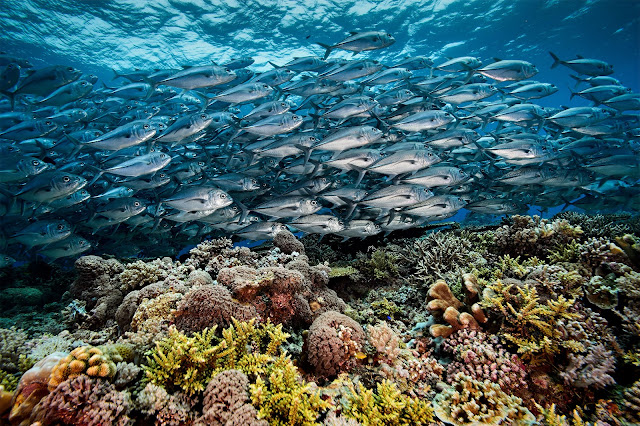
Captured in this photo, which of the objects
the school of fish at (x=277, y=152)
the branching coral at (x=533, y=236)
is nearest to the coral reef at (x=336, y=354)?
the branching coral at (x=533, y=236)

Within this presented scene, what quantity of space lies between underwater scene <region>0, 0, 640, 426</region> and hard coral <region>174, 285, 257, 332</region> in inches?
0.9

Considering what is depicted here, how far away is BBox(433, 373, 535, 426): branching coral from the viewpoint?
2.36 m

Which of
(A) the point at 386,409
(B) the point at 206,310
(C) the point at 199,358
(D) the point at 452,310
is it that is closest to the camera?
(C) the point at 199,358

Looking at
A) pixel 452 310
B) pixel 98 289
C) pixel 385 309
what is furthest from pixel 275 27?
pixel 452 310

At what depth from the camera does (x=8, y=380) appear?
2293mm

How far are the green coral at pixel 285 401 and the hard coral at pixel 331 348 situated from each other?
46cm

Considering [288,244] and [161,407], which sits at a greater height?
[161,407]

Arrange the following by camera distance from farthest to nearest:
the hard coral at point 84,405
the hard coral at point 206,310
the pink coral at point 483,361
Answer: the hard coral at point 206,310 → the pink coral at point 483,361 → the hard coral at point 84,405

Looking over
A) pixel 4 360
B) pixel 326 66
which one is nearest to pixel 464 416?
pixel 4 360

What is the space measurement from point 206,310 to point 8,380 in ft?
5.19

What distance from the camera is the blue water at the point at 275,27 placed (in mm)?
16078

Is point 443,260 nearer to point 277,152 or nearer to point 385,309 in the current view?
point 385,309

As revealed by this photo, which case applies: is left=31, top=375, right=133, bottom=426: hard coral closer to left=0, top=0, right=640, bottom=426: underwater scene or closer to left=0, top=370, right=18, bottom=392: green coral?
left=0, top=0, right=640, bottom=426: underwater scene

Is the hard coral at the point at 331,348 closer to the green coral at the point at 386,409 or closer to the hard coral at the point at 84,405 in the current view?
the green coral at the point at 386,409
